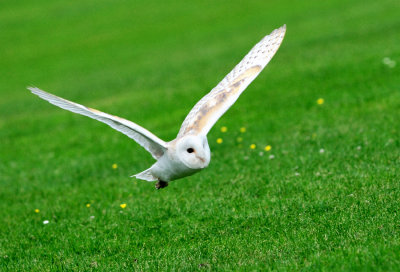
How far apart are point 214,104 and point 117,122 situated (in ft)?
3.25

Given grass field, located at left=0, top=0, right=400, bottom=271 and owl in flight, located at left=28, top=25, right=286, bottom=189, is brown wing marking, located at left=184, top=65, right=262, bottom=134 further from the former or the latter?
grass field, located at left=0, top=0, right=400, bottom=271

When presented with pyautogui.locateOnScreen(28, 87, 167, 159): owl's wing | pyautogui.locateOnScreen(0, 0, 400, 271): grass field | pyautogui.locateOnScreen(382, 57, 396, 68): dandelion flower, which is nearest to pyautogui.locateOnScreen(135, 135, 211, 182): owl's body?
pyautogui.locateOnScreen(28, 87, 167, 159): owl's wing

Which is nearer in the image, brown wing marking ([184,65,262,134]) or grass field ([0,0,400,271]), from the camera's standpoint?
grass field ([0,0,400,271])

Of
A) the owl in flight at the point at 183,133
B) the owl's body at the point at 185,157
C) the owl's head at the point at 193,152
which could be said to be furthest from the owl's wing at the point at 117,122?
the owl's head at the point at 193,152

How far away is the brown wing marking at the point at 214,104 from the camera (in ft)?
18.0

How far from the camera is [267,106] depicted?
440 inches

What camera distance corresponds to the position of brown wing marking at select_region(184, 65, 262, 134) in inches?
216

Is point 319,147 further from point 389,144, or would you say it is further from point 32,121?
point 32,121

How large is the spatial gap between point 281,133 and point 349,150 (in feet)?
5.68

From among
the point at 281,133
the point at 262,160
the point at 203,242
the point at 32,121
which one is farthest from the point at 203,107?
the point at 32,121

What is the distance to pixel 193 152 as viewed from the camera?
514cm

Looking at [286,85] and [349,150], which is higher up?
[349,150]

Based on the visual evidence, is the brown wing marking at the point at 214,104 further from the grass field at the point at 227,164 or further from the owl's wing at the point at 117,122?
the grass field at the point at 227,164

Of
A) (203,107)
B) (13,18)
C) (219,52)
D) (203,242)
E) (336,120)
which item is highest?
(203,107)
